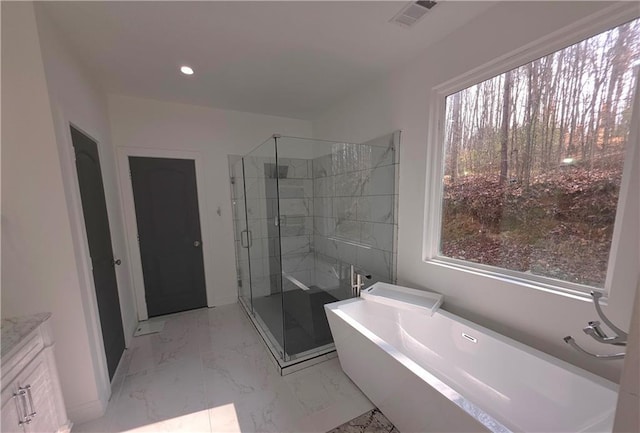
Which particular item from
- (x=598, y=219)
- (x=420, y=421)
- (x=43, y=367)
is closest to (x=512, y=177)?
(x=598, y=219)

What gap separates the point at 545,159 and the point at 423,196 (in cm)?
81

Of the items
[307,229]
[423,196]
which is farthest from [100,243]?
[423,196]

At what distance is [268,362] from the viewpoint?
226cm

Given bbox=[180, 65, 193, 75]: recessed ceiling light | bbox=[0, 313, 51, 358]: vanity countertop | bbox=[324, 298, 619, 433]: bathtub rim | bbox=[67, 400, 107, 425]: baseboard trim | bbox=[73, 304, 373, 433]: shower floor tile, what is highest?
bbox=[180, 65, 193, 75]: recessed ceiling light

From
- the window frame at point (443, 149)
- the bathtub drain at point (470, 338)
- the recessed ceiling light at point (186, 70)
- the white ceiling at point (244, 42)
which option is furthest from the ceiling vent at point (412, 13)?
the bathtub drain at point (470, 338)

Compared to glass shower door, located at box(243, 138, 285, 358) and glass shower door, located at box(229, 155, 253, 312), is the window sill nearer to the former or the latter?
glass shower door, located at box(243, 138, 285, 358)

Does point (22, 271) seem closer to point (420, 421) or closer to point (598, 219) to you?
point (420, 421)

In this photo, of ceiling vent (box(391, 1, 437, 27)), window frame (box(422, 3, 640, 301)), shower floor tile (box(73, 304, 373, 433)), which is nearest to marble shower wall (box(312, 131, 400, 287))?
window frame (box(422, 3, 640, 301))

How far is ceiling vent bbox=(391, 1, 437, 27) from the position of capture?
1.49 metres

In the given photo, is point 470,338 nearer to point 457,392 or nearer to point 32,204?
point 457,392

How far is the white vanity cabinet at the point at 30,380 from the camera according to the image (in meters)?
1.12

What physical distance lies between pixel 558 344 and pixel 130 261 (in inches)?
155

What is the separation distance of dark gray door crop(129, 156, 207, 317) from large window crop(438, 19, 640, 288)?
9.78ft

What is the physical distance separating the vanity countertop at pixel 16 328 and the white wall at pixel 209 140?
169 cm
